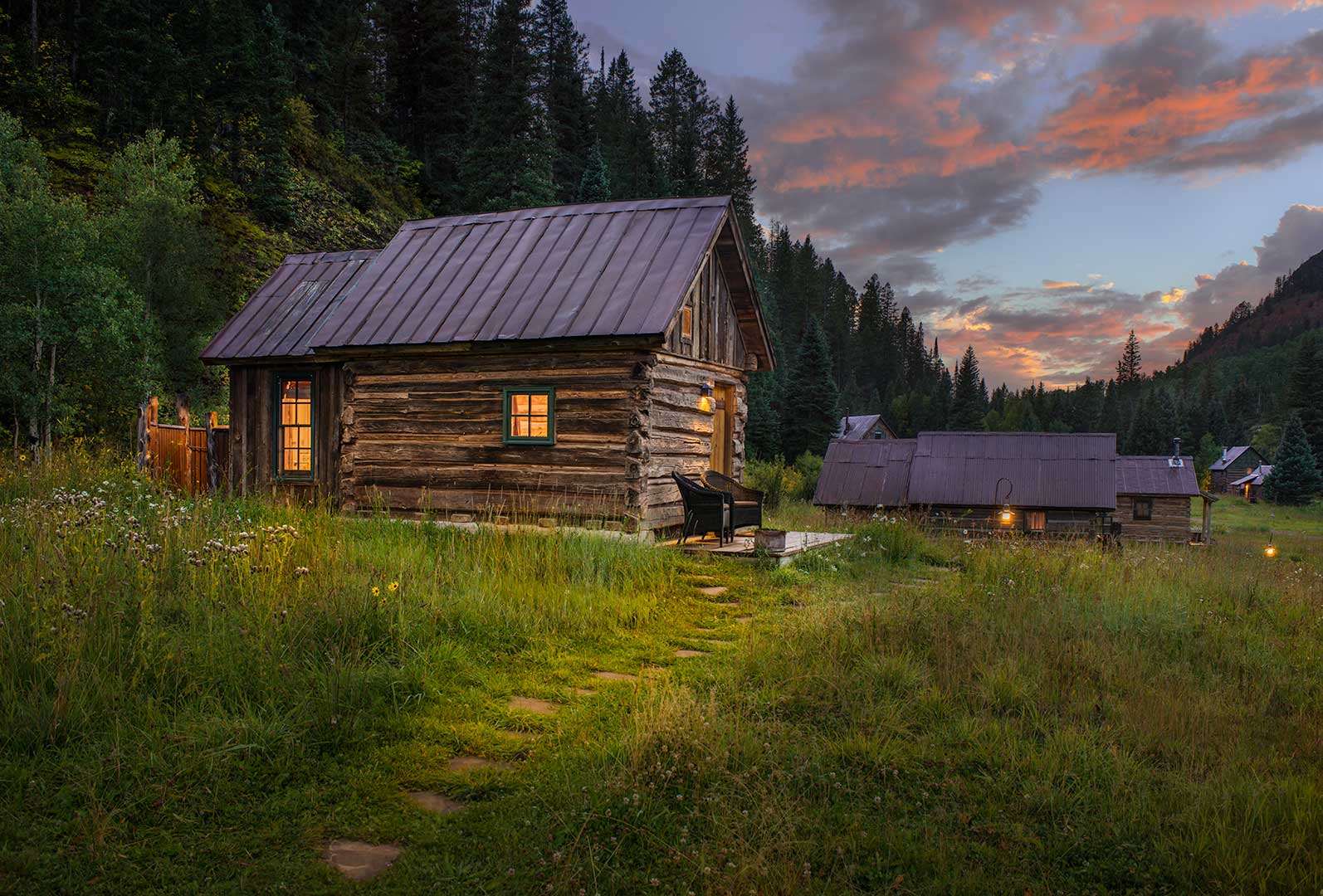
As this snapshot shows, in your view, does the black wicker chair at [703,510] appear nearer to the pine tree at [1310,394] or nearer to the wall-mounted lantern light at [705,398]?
the wall-mounted lantern light at [705,398]

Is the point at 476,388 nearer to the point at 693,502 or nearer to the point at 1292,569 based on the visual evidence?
the point at 693,502

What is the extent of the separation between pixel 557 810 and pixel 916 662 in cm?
315

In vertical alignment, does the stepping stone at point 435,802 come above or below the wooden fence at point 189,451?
below

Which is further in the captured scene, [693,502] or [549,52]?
[549,52]

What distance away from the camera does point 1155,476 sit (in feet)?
125

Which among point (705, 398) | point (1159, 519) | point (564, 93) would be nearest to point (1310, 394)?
point (1159, 519)

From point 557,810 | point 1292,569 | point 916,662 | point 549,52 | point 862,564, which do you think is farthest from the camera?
point 549,52

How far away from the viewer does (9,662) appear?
444cm

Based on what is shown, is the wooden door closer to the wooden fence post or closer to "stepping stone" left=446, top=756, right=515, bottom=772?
the wooden fence post

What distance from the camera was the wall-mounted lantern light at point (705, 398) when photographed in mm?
13812

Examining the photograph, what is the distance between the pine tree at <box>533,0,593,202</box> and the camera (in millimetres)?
46438

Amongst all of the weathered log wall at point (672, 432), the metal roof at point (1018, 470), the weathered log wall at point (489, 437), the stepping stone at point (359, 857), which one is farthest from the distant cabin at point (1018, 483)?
the stepping stone at point (359, 857)

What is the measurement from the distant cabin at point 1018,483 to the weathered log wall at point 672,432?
18.5 m

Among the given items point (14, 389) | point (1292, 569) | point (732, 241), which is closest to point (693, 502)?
point (732, 241)
